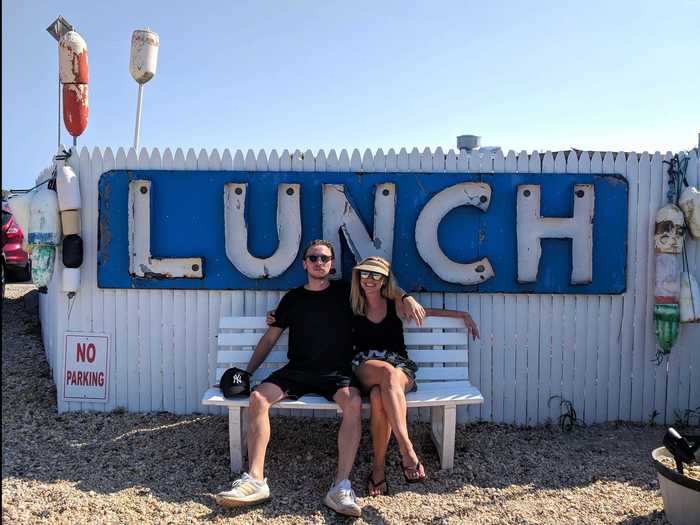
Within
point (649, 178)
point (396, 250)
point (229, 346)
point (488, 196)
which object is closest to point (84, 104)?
point (229, 346)

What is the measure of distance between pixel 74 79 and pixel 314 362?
10.8ft

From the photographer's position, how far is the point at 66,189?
496 cm

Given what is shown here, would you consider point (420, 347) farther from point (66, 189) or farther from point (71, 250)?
point (66, 189)

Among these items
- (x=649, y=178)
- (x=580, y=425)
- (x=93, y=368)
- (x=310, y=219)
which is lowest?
(x=580, y=425)

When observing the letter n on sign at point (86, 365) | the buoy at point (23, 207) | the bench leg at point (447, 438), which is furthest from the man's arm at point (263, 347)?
the buoy at point (23, 207)

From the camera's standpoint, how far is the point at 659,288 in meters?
4.81

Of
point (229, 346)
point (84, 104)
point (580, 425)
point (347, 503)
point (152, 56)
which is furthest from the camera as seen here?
point (152, 56)

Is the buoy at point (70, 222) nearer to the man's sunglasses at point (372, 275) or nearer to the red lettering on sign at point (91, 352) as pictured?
the red lettering on sign at point (91, 352)

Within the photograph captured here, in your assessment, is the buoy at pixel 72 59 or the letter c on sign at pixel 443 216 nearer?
the letter c on sign at pixel 443 216

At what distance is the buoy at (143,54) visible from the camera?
5934 mm

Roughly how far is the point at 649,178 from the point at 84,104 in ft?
15.5

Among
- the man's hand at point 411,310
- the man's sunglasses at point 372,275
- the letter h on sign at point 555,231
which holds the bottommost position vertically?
the man's hand at point 411,310

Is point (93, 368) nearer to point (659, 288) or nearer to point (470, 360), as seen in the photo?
point (470, 360)

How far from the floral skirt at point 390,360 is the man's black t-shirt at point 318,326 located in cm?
7
